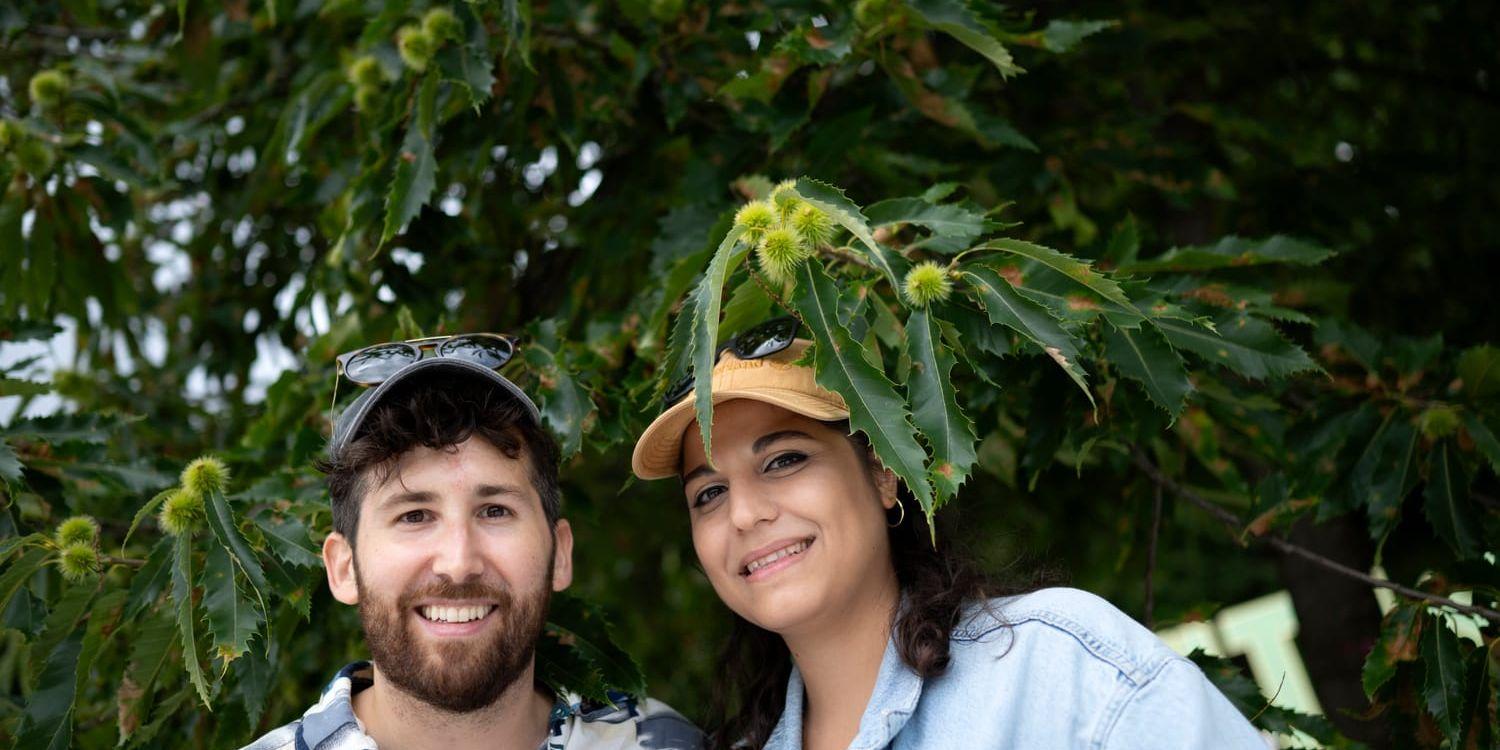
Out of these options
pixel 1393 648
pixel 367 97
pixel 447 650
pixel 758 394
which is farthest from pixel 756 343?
pixel 1393 648

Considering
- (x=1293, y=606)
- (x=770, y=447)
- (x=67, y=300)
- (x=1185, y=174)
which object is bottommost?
(x=1293, y=606)

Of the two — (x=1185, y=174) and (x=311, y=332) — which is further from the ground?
(x=311, y=332)

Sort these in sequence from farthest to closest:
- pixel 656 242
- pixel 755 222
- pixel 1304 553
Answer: pixel 656 242, pixel 1304 553, pixel 755 222

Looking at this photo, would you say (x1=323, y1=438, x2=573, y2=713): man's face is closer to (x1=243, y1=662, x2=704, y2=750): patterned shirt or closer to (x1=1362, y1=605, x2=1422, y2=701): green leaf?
(x1=243, y1=662, x2=704, y2=750): patterned shirt

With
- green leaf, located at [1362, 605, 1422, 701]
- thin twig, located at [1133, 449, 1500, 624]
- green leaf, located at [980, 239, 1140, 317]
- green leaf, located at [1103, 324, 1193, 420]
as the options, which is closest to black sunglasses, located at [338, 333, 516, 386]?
green leaf, located at [980, 239, 1140, 317]

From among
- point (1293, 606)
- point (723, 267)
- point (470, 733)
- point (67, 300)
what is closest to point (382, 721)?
point (470, 733)

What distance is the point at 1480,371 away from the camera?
7.75 ft

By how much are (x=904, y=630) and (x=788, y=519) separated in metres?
0.28

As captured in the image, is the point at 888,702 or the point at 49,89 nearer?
the point at 888,702

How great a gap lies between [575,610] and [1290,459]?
159cm

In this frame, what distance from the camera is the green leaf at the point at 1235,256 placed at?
2363 mm

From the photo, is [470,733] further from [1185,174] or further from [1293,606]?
[1293,606]

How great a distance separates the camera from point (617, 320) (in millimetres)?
2732

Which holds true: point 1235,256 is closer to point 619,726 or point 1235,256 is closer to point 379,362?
point 619,726
